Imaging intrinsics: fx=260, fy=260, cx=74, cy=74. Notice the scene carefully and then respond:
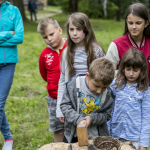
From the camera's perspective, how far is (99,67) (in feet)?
6.74

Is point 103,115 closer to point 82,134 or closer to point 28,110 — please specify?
point 82,134

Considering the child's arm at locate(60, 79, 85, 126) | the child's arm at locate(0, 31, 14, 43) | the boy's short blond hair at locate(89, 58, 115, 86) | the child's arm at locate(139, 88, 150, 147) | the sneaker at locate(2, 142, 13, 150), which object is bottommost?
the sneaker at locate(2, 142, 13, 150)

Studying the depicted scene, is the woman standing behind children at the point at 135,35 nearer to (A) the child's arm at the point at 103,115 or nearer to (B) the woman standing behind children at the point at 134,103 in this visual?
(B) the woman standing behind children at the point at 134,103

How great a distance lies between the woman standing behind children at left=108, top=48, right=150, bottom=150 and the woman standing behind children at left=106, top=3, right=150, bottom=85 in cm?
29

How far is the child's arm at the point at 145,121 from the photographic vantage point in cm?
241

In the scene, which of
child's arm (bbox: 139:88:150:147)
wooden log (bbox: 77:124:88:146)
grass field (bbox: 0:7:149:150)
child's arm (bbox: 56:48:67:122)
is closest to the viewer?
wooden log (bbox: 77:124:88:146)

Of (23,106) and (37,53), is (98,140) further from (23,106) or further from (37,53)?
(37,53)

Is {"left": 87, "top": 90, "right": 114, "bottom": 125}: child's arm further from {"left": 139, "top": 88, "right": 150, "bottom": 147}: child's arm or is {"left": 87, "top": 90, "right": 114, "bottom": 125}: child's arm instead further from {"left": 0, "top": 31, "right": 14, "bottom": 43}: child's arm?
{"left": 0, "top": 31, "right": 14, "bottom": 43}: child's arm

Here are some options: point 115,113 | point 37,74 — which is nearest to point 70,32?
point 115,113

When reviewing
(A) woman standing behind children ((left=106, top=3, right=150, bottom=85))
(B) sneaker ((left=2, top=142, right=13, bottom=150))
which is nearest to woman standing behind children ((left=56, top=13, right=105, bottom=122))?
(A) woman standing behind children ((left=106, top=3, right=150, bottom=85))

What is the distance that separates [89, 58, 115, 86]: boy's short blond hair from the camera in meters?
2.02

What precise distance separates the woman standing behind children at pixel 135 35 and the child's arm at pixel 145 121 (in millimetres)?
485

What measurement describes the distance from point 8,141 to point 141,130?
6.51 feet

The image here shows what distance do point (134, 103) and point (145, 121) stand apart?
20 cm
